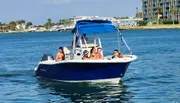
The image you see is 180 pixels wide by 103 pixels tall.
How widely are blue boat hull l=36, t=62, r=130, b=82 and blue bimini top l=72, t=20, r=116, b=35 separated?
2.10m

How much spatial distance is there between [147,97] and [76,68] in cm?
471

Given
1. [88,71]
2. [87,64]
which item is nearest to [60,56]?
[88,71]

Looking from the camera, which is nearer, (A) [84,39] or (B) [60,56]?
(B) [60,56]

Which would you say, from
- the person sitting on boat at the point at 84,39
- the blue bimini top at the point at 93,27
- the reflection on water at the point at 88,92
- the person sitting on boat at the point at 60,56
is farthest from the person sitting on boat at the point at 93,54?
the person sitting on boat at the point at 60,56

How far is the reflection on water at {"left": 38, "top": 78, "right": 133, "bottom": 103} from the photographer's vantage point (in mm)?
20844

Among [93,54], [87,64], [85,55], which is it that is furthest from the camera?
[85,55]

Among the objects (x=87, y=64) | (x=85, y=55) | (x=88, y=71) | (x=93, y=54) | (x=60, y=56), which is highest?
(x=93, y=54)

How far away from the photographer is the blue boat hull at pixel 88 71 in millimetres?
23125

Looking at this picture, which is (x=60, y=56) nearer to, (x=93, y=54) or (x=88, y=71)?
(x=88, y=71)

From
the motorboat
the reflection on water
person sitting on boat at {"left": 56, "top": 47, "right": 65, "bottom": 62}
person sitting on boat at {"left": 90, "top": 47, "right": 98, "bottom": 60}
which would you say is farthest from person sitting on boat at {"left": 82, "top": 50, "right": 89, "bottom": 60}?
the reflection on water

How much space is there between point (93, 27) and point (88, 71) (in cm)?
276

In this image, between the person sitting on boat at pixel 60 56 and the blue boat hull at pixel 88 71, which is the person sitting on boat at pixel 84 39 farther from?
the blue boat hull at pixel 88 71

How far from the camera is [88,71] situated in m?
23.6

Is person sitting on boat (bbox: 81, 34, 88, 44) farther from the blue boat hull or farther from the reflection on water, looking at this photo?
the reflection on water
